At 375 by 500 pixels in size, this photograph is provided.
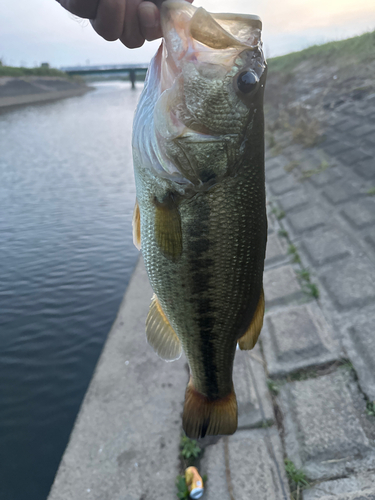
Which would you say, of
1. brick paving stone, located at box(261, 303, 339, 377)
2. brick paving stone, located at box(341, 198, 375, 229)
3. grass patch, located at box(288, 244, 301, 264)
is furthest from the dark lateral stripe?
brick paving stone, located at box(341, 198, 375, 229)

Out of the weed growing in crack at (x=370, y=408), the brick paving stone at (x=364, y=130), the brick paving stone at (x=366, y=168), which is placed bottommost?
the weed growing in crack at (x=370, y=408)

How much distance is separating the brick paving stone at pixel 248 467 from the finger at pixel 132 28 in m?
2.82

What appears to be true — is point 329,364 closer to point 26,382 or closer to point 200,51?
point 200,51

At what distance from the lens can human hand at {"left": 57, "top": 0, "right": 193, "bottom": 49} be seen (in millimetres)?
1175

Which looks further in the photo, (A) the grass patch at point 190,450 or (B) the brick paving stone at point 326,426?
(A) the grass patch at point 190,450

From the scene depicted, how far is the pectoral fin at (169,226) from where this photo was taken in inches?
58.2

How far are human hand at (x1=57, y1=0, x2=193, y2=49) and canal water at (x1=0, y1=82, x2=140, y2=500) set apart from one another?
3.43 meters

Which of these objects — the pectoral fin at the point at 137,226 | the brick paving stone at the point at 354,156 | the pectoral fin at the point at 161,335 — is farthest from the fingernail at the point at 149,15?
the brick paving stone at the point at 354,156

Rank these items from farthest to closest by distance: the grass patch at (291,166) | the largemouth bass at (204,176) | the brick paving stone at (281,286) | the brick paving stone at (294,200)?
the grass patch at (291,166)
the brick paving stone at (294,200)
the brick paving stone at (281,286)
the largemouth bass at (204,176)

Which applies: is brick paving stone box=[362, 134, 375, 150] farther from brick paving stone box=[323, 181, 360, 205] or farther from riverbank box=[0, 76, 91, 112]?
riverbank box=[0, 76, 91, 112]

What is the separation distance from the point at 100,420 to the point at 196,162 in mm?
2559

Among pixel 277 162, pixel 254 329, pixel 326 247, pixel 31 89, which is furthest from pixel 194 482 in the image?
pixel 31 89

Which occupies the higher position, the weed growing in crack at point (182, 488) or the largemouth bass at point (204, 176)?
the largemouth bass at point (204, 176)

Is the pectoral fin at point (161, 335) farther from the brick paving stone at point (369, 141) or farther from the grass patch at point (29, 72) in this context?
the grass patch at point (29, 72)
